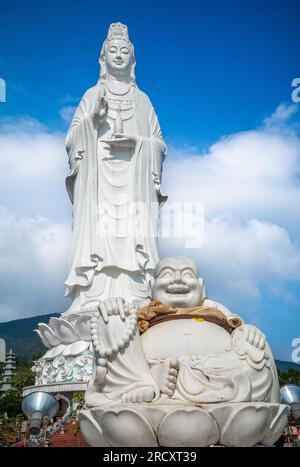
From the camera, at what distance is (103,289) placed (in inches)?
389

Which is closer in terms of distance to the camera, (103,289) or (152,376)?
(152,376)

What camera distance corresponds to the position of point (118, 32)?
11203mm

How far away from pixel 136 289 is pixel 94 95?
163 inches

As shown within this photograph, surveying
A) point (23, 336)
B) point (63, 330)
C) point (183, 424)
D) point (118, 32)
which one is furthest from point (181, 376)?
point (23, 336)

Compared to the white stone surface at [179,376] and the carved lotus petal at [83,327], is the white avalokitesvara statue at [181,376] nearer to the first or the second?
the white stone surface at [179,376]

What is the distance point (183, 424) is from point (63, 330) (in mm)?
6597

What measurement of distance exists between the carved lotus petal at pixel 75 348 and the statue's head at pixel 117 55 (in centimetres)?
544

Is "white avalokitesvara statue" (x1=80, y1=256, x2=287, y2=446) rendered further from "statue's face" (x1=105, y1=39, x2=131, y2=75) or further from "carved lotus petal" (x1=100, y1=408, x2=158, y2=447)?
"statue's face" (x1=105, y1=39, x2=131, y2=75)

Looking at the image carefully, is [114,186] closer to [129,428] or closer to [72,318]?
[72,318]

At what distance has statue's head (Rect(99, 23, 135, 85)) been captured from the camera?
10992 mm

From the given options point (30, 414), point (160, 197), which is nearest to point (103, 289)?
point (160, 197)

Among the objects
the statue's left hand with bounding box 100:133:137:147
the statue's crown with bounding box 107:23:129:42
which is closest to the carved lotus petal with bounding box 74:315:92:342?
the statue's left hand with bounding box 100:133:137:147
